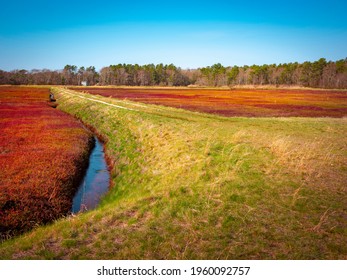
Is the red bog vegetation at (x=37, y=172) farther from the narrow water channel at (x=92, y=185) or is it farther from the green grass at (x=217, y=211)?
the green grass at (x=217, y=211)

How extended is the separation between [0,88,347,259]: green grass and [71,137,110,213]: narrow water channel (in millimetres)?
883

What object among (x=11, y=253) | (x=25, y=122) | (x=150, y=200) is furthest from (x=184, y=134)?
(x=25, y=122)

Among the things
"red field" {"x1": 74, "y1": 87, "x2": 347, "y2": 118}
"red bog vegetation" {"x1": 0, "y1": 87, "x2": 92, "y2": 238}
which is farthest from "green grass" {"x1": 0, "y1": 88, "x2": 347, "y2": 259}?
"red field" {"x1": 74, "y1": 87, "x2": 347, "y2": 118}

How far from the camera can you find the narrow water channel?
13667 mm

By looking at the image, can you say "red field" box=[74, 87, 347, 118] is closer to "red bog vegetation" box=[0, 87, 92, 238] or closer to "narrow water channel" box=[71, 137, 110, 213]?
"narrow water channel" box=[71, 137, 110, 213]

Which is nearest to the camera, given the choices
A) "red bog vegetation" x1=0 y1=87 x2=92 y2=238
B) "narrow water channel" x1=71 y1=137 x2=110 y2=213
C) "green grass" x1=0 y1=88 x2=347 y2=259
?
"green grass" x1=0 y1=88 x2=347 y2=259

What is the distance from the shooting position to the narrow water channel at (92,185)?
13.7 m

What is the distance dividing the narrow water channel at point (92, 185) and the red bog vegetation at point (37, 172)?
50 centimetres

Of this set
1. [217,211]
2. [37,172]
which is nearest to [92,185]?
[37,172]

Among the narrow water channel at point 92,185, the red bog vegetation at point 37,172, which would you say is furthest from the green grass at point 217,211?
the red bog vegetation at point 37,172

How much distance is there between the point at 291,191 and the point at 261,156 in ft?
13.5

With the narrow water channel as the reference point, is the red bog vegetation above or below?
above

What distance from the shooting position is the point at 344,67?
160375mm

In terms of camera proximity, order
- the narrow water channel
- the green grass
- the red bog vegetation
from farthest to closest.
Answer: the narrow water channel, the red bog vegetation, the green grass
